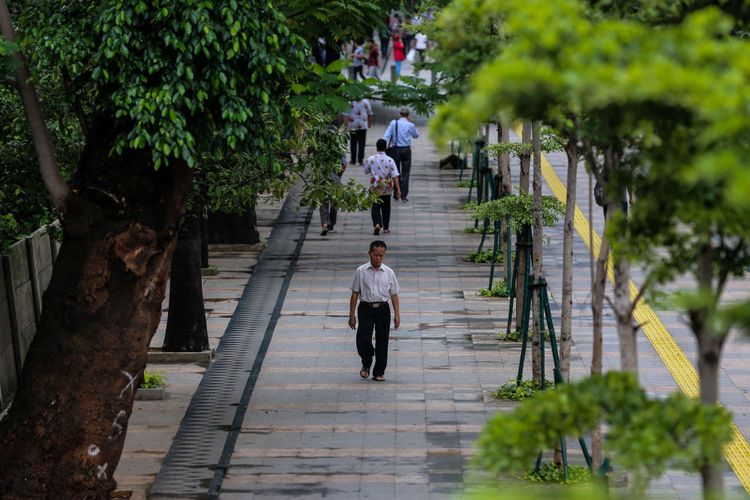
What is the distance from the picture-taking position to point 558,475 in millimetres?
10844

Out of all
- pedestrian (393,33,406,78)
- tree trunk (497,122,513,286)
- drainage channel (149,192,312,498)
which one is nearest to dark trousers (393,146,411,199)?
drainage channel (149,192,312,498)

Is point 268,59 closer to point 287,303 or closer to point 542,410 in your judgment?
point 542,410

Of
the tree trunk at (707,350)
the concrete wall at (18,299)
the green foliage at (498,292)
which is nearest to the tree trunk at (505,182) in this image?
the green foliage at (498,292)

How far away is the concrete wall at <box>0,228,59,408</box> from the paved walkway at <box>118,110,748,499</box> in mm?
1521

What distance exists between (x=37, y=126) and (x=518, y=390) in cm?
530

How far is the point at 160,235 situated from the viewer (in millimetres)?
9984

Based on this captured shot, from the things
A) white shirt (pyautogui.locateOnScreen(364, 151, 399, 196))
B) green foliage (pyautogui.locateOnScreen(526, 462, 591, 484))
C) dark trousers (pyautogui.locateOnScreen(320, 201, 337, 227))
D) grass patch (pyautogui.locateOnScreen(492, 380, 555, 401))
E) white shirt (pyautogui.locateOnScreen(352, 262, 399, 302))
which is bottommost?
green foliage (pyautogui.locateOnScreen(526, 462, 591, 484))

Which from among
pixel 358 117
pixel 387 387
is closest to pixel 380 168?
pixel 387 387

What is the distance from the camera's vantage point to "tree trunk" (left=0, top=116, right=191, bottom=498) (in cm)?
979

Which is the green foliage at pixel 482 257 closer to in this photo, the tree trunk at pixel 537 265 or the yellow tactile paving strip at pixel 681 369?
the yellow tactile paving strip at pixel 681 369

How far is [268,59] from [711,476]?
14.9 feet

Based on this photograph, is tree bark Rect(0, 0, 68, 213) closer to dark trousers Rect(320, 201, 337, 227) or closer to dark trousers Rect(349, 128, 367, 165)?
dark trousers Rect(320, 201, 337, 227)

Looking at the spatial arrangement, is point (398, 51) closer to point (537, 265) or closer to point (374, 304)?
point (374, 304)

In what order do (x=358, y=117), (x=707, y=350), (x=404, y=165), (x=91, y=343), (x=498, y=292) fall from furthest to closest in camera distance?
1. (x=358, y=117)
2. (x=404, y=165)
3. (x=498, y=292)
4. (x=91, y=343)
5. (x=707, y=350)
